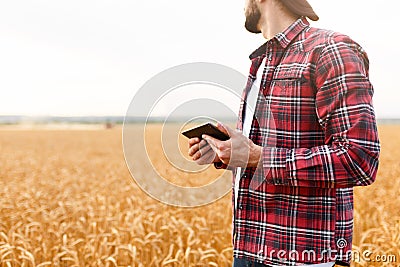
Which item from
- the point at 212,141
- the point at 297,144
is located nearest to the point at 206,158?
the point at 212,141

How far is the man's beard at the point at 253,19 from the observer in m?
1.98

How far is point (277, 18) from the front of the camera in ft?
6.38

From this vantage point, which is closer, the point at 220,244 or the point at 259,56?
the point at 259,56

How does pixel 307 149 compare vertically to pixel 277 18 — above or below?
below

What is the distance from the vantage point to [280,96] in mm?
1814

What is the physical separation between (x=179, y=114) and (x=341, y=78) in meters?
0.61

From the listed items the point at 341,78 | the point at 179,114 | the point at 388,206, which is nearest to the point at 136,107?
the point at 179,114

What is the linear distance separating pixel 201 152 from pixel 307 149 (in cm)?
36

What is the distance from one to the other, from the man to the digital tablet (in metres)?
0.02

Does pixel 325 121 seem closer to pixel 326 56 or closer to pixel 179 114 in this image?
pixel 326 56

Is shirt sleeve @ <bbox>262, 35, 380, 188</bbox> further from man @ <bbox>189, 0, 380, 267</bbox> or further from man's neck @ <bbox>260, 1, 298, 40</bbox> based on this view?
man's neck @ <bbox>260, 1, 298, 40</bbox>

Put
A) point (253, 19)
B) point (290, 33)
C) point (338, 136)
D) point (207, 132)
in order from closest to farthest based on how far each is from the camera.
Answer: point (338, 136), point (207, 132), point (290, 33), point (253, 19)

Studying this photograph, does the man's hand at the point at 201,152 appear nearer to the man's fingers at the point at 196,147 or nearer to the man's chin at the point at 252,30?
the man's fingers at the point at 196,147

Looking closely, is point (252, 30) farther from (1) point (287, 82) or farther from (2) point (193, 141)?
(2) point (193, 141)
